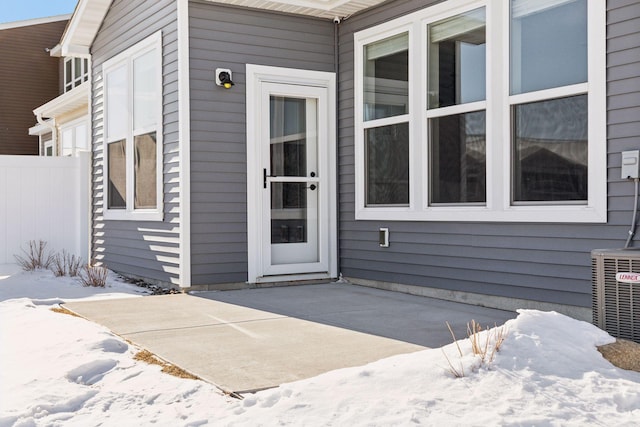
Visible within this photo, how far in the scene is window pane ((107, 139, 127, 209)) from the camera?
774 centimetres

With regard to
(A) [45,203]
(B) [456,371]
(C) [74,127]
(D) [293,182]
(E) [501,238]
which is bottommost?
(B) [456,371]

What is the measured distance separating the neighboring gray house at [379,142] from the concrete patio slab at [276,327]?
474 millimetres

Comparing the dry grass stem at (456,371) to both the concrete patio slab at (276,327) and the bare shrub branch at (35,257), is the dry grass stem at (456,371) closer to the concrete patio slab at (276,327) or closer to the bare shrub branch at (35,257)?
the concrete patio slab at (276,327)

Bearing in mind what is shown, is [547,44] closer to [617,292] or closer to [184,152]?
[617,292]

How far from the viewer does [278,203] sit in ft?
21.6

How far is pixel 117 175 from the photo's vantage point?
7.93 metres

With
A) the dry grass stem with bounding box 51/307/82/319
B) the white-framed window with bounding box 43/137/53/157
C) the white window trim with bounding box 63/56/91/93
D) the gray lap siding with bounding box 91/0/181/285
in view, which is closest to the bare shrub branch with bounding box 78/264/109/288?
the gray lap siding with bounding box 91/0/181/285

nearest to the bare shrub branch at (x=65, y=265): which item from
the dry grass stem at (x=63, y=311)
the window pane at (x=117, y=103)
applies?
the window pane at (x=117, y=103)

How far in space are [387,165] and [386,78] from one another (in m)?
0.84

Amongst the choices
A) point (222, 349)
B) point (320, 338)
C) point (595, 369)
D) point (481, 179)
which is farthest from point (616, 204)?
point (222, 349)

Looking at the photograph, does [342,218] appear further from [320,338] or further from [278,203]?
[320,338]

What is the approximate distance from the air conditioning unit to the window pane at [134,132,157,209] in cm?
462

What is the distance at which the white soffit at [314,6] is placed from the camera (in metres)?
6.29

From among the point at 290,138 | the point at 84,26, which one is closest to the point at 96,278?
the point at 290,138
